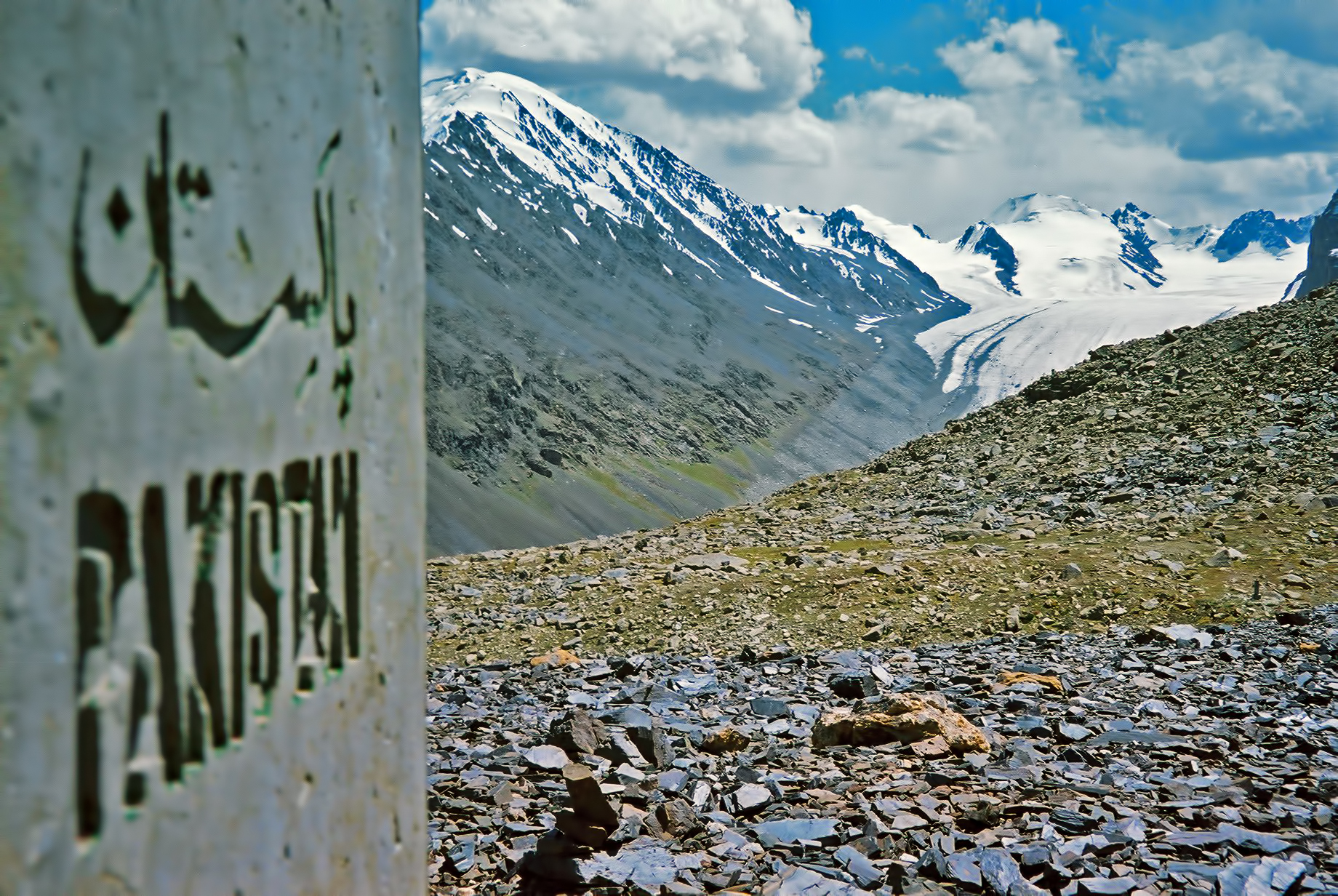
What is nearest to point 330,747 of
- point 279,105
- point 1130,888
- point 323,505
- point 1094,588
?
point 323,505

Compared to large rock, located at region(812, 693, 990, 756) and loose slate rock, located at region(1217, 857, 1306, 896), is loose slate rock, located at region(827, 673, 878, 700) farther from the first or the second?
loose slate rock, located at region(1217, 857, 1306, 896)

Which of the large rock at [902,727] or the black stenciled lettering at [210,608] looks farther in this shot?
the large rock at [902,727]

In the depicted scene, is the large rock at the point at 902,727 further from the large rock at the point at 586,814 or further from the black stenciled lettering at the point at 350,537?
the black stenciled lettering at the point at 350,537

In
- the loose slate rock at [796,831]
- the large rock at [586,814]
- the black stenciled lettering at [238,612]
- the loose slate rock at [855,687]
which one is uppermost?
the black stenciled lettering at [238,612]

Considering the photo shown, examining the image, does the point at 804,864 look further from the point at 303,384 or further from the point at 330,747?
the point at 303,384

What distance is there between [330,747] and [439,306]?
192792 millimetres

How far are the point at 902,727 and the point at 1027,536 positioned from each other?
422 inches

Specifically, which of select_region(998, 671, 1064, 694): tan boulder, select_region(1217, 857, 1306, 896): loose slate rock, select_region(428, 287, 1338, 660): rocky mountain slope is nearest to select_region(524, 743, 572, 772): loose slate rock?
select_region(1217, 857, 1306, 896): loose slate rock

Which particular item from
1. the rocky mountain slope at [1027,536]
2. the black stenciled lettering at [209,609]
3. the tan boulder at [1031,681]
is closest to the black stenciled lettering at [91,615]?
the black stenciled lettering at [209,609]

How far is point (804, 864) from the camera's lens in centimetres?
441

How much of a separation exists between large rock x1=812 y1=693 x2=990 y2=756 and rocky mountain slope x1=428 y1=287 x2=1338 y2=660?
16.1ft

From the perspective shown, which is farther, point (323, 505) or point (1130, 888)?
point (1130, 888)

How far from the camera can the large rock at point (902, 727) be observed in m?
6.27

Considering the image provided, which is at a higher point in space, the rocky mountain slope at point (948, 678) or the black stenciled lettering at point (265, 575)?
the black stenciled lettering at point (265, 575)
